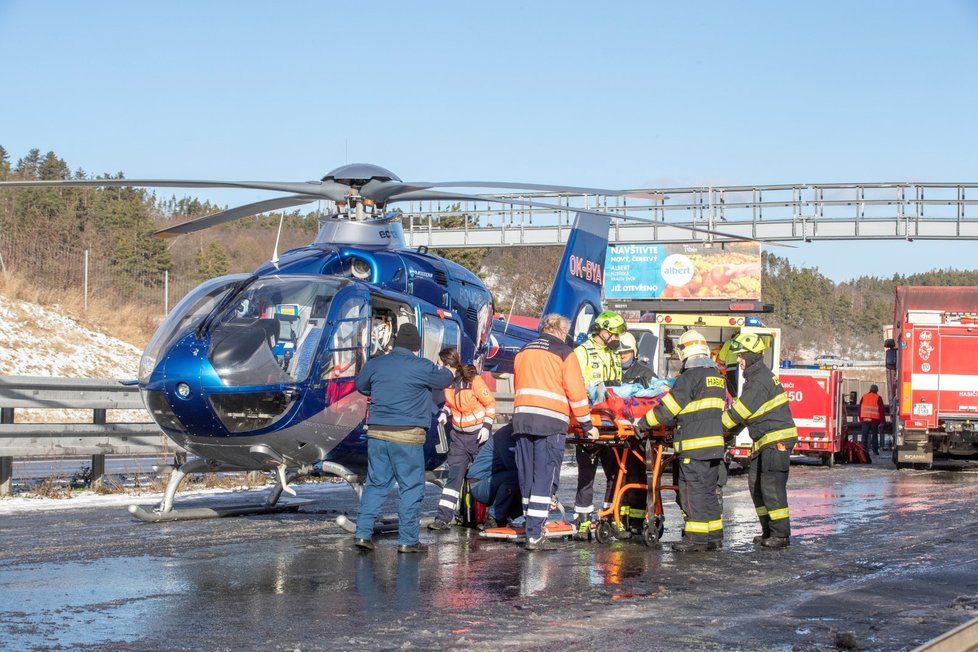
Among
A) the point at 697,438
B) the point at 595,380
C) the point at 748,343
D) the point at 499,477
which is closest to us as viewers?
the point at 697,438

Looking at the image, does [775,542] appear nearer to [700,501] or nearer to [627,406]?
[700,501]

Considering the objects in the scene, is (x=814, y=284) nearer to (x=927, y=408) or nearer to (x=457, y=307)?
(x=927, y=408)

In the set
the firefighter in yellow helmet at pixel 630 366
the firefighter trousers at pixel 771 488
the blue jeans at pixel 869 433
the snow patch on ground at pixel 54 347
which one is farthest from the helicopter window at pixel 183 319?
the blue jeans at pixel 869 433

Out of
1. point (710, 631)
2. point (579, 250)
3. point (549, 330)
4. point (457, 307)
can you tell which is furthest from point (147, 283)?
point (710, 631)

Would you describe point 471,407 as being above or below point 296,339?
below

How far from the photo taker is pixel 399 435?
9711mm

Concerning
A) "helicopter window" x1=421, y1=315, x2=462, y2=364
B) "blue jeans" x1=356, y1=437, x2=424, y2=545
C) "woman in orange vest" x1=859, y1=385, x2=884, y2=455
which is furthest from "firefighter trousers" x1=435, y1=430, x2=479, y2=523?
"woman in orange vest" x1=859, y1=385, x2=884, y2=455

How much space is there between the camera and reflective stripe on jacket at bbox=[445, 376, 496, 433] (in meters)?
11.7

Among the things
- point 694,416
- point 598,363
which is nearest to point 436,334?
point 598,363

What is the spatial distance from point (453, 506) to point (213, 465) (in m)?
2.32

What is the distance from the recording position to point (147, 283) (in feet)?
149

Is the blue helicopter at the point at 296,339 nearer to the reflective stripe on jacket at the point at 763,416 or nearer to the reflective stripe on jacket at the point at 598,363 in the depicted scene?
the reflective stripe on jacket at the point at 598,363

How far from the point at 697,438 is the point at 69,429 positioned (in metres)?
7.09

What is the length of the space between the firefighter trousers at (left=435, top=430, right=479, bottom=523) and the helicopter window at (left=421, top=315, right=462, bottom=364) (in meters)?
0.89
